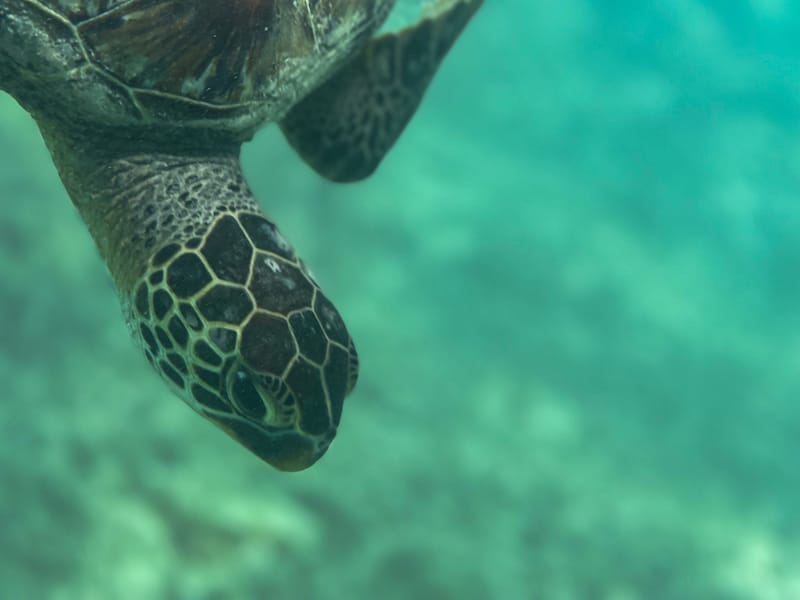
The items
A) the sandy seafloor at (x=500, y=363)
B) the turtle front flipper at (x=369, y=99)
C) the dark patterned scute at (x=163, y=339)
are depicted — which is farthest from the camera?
the sandy seafloor at (x=500, y=363)

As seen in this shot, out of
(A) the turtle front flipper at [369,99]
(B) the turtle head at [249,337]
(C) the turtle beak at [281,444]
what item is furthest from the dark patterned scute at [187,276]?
(A) the turtle front flipper at [369,99]

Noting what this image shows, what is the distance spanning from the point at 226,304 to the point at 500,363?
469 centimetres

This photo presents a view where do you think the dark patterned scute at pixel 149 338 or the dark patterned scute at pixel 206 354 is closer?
the dark patterned scute at pixel 206 354

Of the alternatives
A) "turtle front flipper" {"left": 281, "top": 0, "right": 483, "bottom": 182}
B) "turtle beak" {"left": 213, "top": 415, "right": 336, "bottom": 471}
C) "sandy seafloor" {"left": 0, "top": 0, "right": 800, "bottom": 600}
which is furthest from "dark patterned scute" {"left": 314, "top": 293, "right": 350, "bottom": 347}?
"sandy seafloor" {"left": 0, "top": 0, "right": 800, "bottom": 600}

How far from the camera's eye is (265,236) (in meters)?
1.77

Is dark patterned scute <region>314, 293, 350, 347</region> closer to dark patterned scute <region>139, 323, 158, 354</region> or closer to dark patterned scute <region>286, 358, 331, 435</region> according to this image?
dark patterned scute <region>286, 358, 331, 435</region>

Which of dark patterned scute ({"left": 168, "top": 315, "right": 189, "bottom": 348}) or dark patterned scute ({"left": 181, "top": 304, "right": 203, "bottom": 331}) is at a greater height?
dark patterned scute ({"left": 181, "top": 304, "right": 203, "bottom": 331})

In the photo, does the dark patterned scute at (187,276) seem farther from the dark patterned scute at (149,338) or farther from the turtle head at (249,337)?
the dark patterned scute at (149,338)

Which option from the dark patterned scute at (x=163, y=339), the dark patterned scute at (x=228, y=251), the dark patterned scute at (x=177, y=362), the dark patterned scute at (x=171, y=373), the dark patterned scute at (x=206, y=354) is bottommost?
the dark patterned scute at (x=171, y=373)

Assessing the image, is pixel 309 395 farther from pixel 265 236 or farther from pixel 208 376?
pixel 265 236

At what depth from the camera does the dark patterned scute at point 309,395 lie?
1589mm

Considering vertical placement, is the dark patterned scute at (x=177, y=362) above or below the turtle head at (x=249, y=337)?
below

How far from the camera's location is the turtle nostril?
1612mm

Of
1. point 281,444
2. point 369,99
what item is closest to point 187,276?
point 281,444
